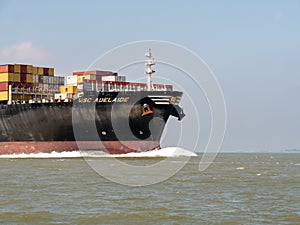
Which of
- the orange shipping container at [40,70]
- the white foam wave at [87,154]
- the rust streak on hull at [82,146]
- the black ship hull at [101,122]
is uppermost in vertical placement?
the orange shipping container at [40,70]

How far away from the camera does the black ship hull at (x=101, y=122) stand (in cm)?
5397

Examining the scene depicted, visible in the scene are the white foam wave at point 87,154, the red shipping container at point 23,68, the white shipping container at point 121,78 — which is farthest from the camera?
the white shipping container at point 121,78

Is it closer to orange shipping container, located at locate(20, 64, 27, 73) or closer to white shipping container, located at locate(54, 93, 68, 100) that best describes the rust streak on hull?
white shipping container, located at locate(54, 93, 68, 100)

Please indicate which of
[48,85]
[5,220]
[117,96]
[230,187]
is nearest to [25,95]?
[48,85]

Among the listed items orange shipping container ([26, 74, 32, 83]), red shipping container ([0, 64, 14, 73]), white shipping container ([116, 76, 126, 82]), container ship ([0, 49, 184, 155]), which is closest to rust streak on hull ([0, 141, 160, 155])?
container ship ([0, 49, 184, 155])

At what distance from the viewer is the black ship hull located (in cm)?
5397

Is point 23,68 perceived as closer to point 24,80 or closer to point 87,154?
point 24,80

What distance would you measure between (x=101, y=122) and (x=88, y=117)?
53.1 inches

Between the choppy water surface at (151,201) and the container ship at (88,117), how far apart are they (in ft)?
66.8

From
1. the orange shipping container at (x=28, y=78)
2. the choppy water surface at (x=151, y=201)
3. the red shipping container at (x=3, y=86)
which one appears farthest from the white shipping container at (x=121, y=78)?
the choppy water surface at (x=151, y=201)

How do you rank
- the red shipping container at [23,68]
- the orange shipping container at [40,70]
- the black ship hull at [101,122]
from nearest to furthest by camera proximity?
the black ship hull at [101,122] → the red shipping container at [23,68] → the orange shipping container at [40,70]

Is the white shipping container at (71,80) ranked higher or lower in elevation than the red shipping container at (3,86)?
higher

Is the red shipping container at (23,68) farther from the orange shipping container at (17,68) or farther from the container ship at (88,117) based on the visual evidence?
the container ship at (88,117)

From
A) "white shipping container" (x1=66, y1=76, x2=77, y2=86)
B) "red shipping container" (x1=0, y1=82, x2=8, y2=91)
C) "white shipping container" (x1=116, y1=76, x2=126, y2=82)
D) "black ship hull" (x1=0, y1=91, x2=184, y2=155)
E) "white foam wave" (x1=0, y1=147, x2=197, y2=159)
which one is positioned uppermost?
"white shipping container" (x1=116, y1=76, x2=126, y2=82)
